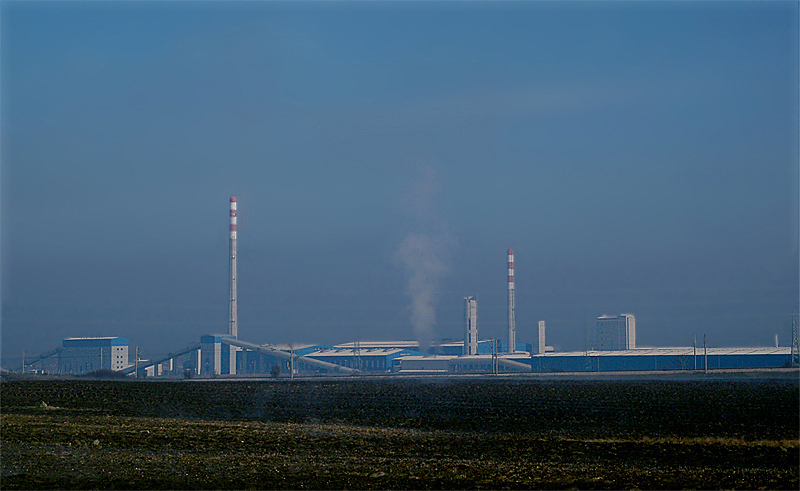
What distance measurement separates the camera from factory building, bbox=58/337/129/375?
419 ft

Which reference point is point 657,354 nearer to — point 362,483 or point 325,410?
point 325,410

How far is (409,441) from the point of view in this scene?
31.7 m

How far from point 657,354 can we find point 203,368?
73.5m

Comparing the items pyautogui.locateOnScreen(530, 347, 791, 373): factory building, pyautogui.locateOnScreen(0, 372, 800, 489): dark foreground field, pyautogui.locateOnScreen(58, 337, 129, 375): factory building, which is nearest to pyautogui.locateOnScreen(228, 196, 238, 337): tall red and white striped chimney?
pyautogui.locateOnScreen(58, 337, 129, 375): factory building

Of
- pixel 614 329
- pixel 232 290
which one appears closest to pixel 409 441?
pixel 614 329

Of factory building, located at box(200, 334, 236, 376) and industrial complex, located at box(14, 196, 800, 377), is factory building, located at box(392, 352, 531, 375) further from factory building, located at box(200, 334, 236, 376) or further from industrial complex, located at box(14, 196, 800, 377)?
factory building, located at box(200, 334, 236, 376)

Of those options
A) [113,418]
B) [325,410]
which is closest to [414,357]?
[325,410]

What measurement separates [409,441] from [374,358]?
4505 inches

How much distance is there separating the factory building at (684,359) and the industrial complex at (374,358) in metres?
0.14

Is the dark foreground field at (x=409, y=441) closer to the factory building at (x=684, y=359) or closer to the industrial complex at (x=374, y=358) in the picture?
the factory building at (x=684, y=359)

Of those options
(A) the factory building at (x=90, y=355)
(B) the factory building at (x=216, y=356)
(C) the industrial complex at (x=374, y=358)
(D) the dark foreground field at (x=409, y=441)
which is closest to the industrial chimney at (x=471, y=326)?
(C) the industrial complex at (x=374, y=358)

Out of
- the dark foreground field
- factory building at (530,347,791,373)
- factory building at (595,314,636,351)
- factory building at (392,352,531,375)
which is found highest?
factory building at (595,314,636,351)

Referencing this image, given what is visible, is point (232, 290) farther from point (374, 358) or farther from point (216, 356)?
point (374, 358)

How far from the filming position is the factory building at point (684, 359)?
10638 centimetres
